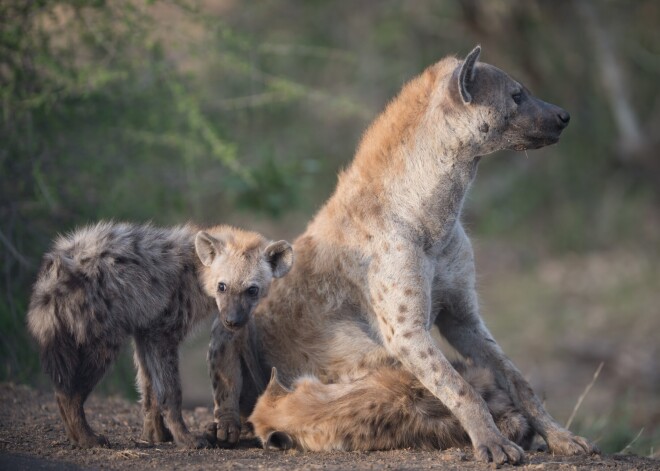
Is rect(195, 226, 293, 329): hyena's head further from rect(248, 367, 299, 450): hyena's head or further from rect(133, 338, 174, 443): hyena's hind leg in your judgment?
rect(133, 338, 174, 443): hyena's hind leg

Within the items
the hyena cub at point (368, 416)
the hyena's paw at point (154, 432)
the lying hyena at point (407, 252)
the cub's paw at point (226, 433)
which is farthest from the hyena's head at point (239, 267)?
the hyena's paw at point (154, 432)

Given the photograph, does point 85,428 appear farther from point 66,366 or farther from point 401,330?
point 401,330

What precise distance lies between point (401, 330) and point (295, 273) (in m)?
0.77

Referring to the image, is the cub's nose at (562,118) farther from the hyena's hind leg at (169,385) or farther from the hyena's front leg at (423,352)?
the hyena's hind leg at (169,385)

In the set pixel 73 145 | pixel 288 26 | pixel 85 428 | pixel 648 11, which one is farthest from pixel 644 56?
pixel 85 428

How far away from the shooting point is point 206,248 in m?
4.76

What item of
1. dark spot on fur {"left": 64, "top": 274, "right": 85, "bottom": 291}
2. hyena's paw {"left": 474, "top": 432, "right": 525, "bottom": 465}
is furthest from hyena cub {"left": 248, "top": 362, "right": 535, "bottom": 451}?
dark spot on fur {"left": 64, "top": 274, "right": 85, "bottom": 291}

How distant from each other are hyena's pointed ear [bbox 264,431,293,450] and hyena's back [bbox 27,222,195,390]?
0.82 meters

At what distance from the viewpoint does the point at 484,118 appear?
4.60 metres

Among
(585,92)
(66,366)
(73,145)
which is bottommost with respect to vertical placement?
(66,366)

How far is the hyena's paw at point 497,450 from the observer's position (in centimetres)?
405

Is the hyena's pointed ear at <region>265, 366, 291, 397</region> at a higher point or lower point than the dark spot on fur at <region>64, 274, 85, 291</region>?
lower

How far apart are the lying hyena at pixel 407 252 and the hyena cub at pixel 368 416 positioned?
14cm

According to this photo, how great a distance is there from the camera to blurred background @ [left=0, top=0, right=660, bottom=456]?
6816 millimetres
